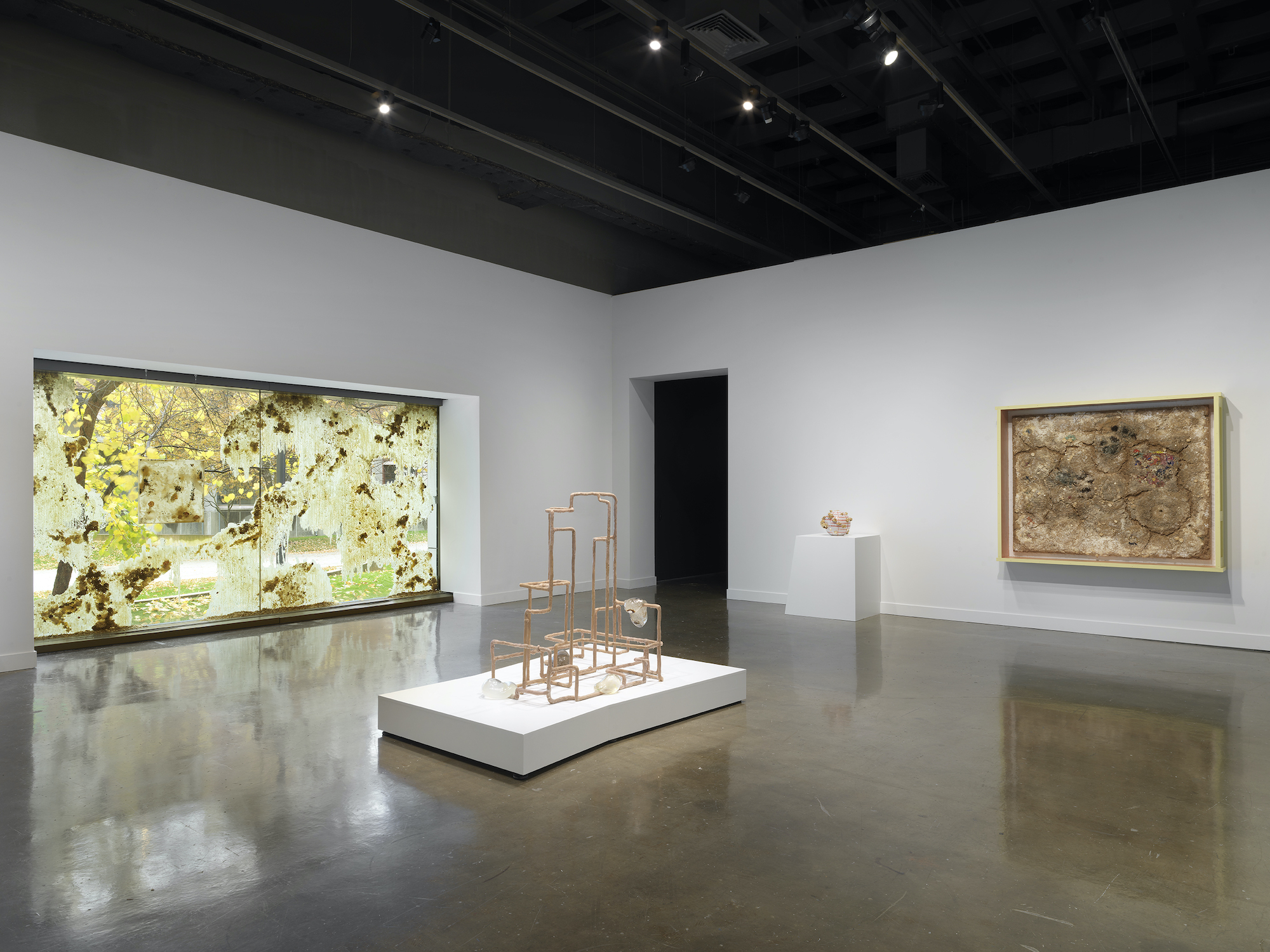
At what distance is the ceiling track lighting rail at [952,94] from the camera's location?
554 centimetres

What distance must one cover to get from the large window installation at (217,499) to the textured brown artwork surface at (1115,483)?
19.7 ft

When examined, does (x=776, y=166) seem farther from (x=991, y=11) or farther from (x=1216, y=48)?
(x=1216, y=48)

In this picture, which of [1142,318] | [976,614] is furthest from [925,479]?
[1142,318]

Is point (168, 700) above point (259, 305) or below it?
below

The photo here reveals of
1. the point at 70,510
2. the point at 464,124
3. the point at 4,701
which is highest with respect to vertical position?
the point at 464,124

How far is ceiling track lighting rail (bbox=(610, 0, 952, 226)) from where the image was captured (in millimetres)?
5391

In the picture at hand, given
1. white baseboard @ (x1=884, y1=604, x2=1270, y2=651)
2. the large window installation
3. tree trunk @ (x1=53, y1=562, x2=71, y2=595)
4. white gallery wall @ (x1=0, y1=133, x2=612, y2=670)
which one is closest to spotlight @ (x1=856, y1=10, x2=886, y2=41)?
white gallery wall @ (x1=0, y1=133, x2=612, y2=670)

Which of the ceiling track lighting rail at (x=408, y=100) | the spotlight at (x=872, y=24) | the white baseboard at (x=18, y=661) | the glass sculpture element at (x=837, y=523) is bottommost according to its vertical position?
the white baseboard at (x=18, y=661)

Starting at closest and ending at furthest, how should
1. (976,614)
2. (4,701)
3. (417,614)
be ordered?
1. (4,701)
2. (976,614)
3. (417,614)

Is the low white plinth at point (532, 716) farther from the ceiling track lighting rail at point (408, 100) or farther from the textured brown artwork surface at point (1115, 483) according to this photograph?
the ceiling track lighting rail at point (408, 100)

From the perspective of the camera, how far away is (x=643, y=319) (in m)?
9.82

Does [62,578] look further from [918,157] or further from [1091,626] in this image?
[918,157]

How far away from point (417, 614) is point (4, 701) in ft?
11.7

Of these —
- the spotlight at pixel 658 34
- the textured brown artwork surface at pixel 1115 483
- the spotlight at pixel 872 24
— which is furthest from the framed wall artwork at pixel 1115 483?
the spotlight at pixel 658 34
